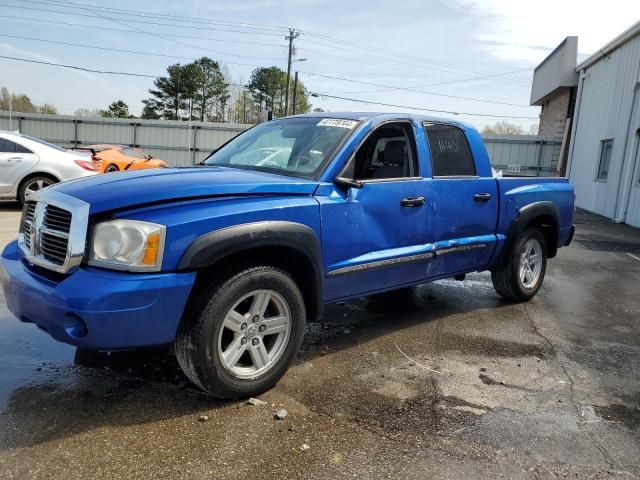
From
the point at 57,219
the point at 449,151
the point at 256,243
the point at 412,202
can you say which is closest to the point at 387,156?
the point at 412,202

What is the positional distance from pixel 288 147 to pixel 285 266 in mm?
1112

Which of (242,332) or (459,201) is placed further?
(459,201)

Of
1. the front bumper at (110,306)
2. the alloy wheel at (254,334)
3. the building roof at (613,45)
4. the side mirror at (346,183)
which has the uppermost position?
the building roof at (613,45)

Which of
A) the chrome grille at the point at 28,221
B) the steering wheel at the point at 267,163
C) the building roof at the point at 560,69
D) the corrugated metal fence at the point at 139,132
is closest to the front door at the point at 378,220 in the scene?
the steering wheel at the point at 267,163

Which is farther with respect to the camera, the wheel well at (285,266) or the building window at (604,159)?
the building window at (604,159)

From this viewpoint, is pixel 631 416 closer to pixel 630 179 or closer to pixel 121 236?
pixel 121 236

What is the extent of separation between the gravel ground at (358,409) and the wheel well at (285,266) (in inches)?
22.5

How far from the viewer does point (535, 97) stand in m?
27.7

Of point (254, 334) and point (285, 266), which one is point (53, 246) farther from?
point (285, 266)

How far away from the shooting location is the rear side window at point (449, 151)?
14.9 feet

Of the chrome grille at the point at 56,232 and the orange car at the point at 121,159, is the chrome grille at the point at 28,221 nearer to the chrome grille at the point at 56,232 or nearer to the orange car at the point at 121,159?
the chrome grille at the point at 56,232

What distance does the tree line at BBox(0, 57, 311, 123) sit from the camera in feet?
201

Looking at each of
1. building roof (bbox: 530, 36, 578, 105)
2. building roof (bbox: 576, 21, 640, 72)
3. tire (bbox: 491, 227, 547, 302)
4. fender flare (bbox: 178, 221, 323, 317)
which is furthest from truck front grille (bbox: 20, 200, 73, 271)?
building roof (bbox: 530, 36, 578, 105)

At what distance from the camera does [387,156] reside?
14.0 feet
